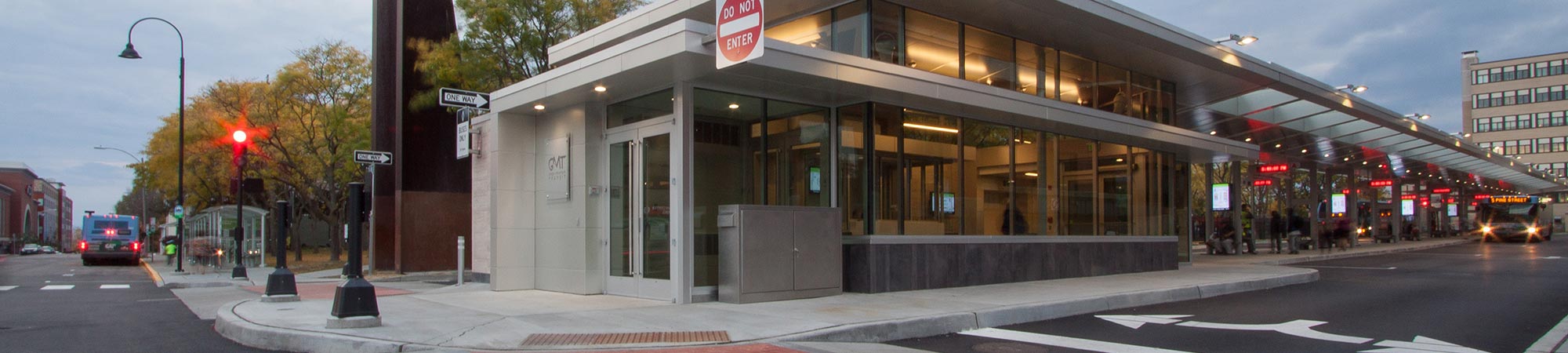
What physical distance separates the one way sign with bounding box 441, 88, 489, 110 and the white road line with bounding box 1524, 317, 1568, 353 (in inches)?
539

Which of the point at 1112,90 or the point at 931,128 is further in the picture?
the point at 1112,90

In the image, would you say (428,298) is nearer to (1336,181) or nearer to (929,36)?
(929,36)

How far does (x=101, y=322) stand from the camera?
11.7 meters

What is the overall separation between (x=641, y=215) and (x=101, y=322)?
6612mm

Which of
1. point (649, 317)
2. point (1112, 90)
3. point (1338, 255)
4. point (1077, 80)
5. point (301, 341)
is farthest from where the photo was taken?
point (1338, 255)

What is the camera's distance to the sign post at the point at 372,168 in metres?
17.5

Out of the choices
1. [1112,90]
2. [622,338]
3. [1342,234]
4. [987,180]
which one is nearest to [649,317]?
[622,338]

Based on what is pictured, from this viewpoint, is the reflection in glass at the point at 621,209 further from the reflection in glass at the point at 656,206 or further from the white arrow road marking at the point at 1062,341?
the white arrow road marking at the point at 1062,341

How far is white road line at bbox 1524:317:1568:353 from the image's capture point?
821 centimetres

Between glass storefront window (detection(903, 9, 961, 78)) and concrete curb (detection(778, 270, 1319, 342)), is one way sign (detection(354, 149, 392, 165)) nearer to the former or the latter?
glass storefront window (detection(903, 9, 961, 78))

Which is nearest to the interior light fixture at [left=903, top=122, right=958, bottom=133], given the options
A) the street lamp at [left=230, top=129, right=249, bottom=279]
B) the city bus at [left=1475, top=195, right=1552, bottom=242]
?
the street lamp at [left=230, top=129, right=249, bottom=279]

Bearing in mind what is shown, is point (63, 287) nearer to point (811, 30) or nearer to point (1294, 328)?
point (811, 30)

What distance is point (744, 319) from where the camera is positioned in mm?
9992

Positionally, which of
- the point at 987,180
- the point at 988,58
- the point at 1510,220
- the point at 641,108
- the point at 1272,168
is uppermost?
the point at 988,58
